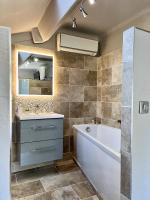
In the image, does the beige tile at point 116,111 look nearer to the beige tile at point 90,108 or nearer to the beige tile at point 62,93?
the beige tile at point 90,108

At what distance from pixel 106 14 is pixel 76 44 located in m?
0.75

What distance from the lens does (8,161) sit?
1.20 meters

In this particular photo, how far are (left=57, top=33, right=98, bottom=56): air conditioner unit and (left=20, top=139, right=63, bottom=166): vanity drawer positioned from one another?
1656mm

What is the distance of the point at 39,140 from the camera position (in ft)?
8.11

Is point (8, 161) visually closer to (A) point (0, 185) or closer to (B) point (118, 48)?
(A) point (0, 185)

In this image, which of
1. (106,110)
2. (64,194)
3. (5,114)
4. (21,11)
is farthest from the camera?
(106,110)

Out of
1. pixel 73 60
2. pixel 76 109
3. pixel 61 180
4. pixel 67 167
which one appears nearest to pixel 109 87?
pixel 76 109

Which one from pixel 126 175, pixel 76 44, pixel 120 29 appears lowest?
pixel 126 175

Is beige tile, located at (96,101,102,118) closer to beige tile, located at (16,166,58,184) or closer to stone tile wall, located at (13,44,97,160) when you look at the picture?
stone tile wall, located at (13,44,97,160)

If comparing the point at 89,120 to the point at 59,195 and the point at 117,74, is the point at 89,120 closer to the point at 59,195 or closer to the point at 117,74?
the point at 117,74

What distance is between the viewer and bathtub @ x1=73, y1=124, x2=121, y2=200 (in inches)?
66.6

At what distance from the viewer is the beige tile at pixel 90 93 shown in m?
3.43

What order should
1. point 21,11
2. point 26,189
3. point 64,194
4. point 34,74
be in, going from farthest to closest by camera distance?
point 34,74 → point 26,189 → point 64,194 → point 21,11

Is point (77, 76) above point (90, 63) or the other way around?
the other way around
